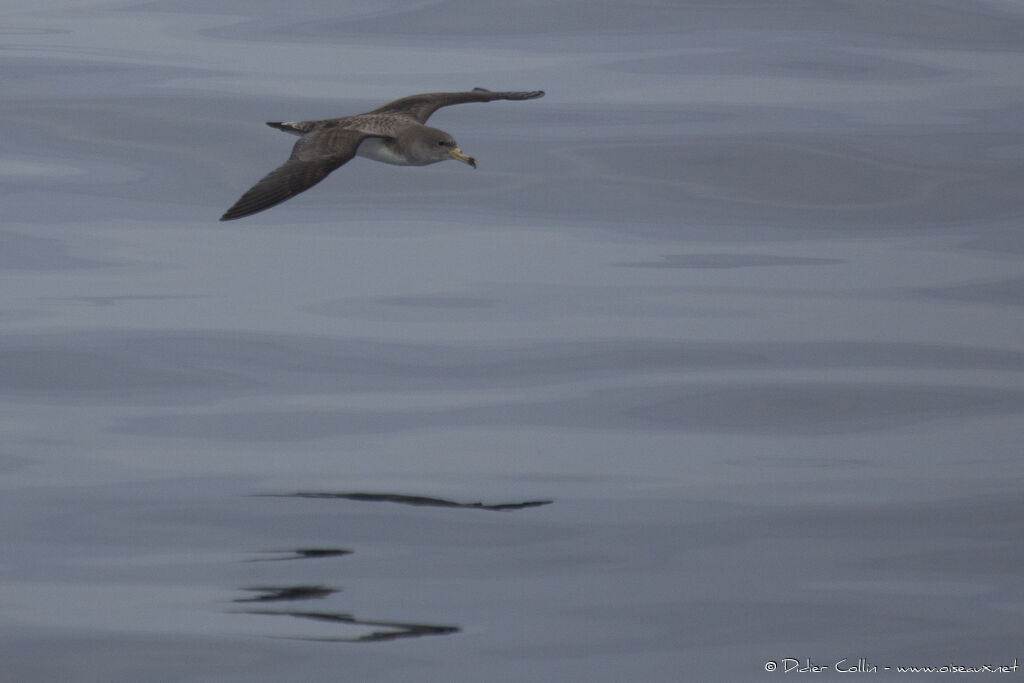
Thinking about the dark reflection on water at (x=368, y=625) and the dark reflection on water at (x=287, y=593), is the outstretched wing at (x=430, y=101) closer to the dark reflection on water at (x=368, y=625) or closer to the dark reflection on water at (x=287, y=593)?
the dark reflection on water at (x=287, y=593)

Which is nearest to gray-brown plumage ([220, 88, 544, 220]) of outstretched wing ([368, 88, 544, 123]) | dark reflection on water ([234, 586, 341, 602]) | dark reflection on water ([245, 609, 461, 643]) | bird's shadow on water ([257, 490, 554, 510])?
outstretched wing ([368, 88, 544, 123])

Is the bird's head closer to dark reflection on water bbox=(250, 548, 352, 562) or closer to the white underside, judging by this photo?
the white underside

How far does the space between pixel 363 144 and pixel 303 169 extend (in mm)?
1175

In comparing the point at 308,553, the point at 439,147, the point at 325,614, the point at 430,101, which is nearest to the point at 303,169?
the point at 439,147

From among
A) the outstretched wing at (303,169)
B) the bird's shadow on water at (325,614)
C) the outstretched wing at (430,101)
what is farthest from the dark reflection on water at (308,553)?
the outstretched wing at (430,101)

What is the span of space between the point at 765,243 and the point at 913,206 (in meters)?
1.52

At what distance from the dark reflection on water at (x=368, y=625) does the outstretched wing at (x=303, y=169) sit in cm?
191

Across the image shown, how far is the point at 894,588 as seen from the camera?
250 inches

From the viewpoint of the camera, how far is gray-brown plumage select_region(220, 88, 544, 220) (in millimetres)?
7895

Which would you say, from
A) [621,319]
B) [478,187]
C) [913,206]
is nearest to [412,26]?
[478,187]

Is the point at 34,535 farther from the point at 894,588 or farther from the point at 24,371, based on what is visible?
the point at 894,588

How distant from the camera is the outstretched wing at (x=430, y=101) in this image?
981cm

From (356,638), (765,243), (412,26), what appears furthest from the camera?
(412,26)

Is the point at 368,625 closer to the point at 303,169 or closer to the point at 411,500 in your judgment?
the point at 411,500
